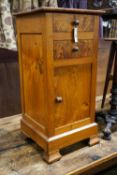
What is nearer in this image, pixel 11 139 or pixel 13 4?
pixel 11 139

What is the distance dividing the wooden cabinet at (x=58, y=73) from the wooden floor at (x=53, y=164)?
0.18 ft

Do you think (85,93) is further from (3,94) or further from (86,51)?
(3,94)

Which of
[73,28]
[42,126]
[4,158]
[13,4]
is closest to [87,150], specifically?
[42,126]

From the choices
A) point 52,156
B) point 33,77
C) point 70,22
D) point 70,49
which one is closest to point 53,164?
point 52,156

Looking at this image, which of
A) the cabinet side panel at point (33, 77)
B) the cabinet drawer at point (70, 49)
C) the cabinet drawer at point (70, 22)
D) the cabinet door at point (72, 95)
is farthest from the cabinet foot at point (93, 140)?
the cabinet drawer at point (70, 22)

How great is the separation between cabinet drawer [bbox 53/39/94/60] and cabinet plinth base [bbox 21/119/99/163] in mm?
344

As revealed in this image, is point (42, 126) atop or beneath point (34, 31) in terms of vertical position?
beneath

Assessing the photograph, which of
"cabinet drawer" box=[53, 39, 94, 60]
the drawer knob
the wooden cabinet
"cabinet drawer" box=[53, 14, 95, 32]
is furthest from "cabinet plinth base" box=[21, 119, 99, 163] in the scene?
"cabinet drawer" box=[53, 14, 95, 32]

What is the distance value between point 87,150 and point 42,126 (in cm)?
27

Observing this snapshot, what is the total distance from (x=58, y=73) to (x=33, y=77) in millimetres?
140

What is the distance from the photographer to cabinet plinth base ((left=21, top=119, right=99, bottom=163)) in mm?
926

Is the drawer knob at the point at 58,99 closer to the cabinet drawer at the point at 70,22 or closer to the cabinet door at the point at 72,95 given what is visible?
the cabinet door at the point at 72,95

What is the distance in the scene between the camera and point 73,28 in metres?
0.87

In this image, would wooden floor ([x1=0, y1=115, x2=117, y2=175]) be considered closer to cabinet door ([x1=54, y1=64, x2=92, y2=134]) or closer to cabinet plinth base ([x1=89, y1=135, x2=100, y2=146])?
cabinet plinth base ([x1=89, y1=135, x2=100, y2=146])
